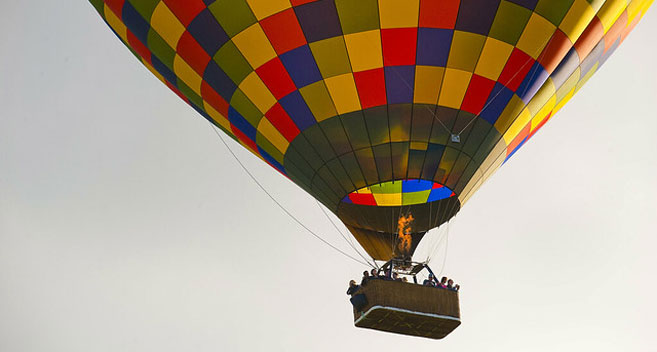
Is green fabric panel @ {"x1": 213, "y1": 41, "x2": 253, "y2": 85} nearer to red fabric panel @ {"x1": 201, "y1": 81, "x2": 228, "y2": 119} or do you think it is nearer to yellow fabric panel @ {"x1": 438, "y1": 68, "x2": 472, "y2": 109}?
red fabric panel @ {"x1": 201, "y1": 81, "x2": 228, "y2": 119}

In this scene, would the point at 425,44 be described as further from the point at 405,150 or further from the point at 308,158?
the point at 308,158

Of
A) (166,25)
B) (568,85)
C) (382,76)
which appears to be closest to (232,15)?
(166,25)

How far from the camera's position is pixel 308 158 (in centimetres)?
967

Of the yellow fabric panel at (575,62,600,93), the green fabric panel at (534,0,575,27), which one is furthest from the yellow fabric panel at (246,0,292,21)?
the yellow fabric panel at (575,62,600,93)

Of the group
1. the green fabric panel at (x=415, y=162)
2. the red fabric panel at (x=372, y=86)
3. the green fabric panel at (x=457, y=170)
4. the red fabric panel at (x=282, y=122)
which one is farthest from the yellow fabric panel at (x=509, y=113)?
the red fabric panel at (x=282, y=122)

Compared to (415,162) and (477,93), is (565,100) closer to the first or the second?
(477,93)

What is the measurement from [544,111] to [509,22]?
5.78ft

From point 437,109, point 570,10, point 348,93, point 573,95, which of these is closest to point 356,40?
point 348,93

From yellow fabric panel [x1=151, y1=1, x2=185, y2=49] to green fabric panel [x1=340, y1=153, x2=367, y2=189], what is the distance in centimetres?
235

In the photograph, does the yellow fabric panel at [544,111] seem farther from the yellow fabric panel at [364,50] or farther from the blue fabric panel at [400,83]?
the yellow fabric panel at [364,50]

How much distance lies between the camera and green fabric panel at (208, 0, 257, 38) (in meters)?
9.20

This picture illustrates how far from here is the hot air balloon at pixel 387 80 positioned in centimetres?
902

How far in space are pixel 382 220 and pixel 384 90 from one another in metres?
1.89

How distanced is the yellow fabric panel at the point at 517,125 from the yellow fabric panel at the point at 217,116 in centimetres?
326
